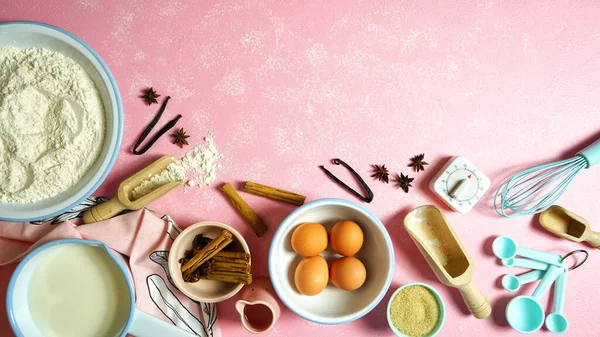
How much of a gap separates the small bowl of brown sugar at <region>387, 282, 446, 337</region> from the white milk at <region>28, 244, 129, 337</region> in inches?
30.2

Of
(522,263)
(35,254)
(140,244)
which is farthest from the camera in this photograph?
(522,263)

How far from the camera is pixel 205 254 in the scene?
1237 millimetres

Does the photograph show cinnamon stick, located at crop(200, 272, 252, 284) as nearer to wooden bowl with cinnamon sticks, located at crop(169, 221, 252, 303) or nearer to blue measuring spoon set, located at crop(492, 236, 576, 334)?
wooden bowl with cinnamon sticks, located at crop(169, 221, 252, 303)

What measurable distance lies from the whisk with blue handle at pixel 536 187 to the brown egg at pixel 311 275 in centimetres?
59

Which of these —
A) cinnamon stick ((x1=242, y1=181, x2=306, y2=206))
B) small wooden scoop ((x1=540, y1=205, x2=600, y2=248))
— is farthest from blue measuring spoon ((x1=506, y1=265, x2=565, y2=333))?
cinnamon stick ((x1=242, y1=181, x2=306, y2=206))

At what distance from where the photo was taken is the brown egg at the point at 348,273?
1.23 metres

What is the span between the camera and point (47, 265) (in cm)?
125

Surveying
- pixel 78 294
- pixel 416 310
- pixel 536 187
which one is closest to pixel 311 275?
pixel 416 310

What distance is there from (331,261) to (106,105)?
0.78m

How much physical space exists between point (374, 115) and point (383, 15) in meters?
0.30

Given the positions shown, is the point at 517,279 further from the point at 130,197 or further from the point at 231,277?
the point at 130,197

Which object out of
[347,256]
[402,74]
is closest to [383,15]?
[402,74]

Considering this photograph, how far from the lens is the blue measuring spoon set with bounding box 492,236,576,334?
1387mm

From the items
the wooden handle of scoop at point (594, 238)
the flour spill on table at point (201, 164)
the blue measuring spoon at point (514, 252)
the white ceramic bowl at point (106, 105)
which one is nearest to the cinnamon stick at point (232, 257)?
the flour spill on table at point (201, 164)
